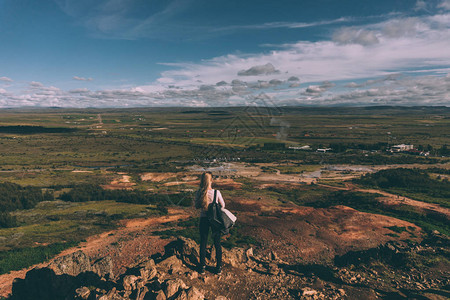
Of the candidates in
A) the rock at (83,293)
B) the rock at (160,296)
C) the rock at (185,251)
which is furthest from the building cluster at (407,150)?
the rock at (83,293)

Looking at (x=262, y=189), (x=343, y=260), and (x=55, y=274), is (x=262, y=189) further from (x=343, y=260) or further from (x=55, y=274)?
(x=55, y=274)

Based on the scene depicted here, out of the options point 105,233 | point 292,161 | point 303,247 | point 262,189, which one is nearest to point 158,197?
point 105,233

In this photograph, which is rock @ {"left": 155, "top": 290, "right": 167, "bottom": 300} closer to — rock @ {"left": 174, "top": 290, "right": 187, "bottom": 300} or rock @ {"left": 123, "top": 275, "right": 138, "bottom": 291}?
rock @ {"left": 174, "top": 290, "right": 187, "bottom": 300}

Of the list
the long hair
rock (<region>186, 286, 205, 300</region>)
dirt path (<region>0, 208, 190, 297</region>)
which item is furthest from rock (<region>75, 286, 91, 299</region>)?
the long hair

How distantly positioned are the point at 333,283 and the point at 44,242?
53.8ft

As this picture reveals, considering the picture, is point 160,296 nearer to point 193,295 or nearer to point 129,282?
point 193,295

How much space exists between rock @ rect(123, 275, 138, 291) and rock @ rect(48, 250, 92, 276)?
7.83 ft

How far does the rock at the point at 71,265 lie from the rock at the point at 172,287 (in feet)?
11.8

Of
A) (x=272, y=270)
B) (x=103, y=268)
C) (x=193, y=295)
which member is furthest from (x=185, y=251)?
(x=272, y=270)

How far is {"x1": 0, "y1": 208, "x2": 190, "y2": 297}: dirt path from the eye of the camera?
406 inches

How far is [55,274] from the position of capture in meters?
7.94

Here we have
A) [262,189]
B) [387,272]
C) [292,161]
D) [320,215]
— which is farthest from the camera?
[292,161]

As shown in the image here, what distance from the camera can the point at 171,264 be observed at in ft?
27.2

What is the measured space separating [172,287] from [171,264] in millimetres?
1714
